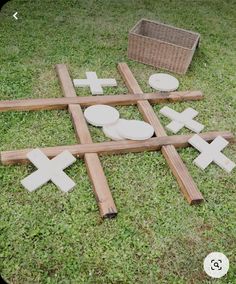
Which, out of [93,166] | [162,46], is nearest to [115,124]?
[93,166]

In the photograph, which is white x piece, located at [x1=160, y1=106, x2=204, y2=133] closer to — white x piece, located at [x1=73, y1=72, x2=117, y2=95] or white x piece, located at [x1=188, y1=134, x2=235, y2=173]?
white x piece, located at [x1=188, y1=134, x2=235, y2=173]

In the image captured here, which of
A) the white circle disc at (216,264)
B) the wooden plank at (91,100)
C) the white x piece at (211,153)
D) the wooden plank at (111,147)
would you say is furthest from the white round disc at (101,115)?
the white circle disc at (216,264)

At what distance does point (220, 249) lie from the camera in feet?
7.84

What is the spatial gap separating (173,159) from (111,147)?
470 mm

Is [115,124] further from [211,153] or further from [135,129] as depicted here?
[211,153]

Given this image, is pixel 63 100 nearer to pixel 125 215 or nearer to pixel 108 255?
pixel 125 215

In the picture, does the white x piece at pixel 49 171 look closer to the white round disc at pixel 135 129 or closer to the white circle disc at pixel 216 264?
the white round disc at pixel 135 129

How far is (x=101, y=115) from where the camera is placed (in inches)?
122

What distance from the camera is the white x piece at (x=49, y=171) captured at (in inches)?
101

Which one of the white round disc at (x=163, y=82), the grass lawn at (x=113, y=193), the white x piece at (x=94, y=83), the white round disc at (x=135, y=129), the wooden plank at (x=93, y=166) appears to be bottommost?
the grass lawn at (x=113, y=193)

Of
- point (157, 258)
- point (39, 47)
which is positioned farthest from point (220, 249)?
point (39, 47)

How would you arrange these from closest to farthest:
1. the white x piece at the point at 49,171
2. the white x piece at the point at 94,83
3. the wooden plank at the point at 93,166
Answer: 1. the wooden plank at the point at 93,166
2. the white x piece at the point at 49,171
3. the white x piece at the point at 94,83

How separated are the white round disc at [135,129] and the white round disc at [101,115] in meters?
0.08

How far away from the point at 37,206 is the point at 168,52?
2.16 m
